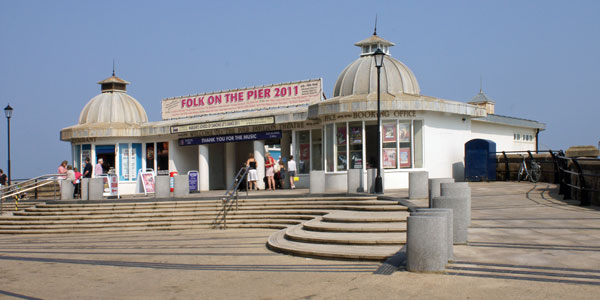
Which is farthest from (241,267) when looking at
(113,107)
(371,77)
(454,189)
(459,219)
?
(113,107)

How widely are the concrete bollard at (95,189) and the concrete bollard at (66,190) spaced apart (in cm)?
111

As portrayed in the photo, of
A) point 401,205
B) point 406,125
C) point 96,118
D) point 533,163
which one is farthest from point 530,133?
point 96,118

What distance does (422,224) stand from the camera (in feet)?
28.1

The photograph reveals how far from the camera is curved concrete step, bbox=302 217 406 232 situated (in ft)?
41.0

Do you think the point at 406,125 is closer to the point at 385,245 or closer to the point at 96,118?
the point at 385,245

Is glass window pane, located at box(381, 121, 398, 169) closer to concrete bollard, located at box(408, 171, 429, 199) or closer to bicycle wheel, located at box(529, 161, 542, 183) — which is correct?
bicycle wheel, located at box(529, 161, 542, 183)

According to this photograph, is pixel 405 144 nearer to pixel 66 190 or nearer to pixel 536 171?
pixel 536 171

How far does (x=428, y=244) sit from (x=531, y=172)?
50.5 ft

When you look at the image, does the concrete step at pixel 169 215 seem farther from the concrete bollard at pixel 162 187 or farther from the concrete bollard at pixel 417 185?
the concrete bollard at pixel 162 187

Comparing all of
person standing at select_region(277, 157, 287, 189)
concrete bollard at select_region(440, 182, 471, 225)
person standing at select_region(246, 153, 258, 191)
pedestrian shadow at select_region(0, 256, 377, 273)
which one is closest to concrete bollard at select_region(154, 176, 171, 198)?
person standing at select_region(246, 153, 258, 191)

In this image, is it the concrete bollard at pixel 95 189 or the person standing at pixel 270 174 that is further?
the person standing at pixel 270 174

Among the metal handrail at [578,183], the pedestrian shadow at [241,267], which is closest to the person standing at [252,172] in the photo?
the metal handrail at [578,183]

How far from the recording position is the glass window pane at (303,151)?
26219 millimetres

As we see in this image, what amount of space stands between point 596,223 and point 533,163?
413 inches
